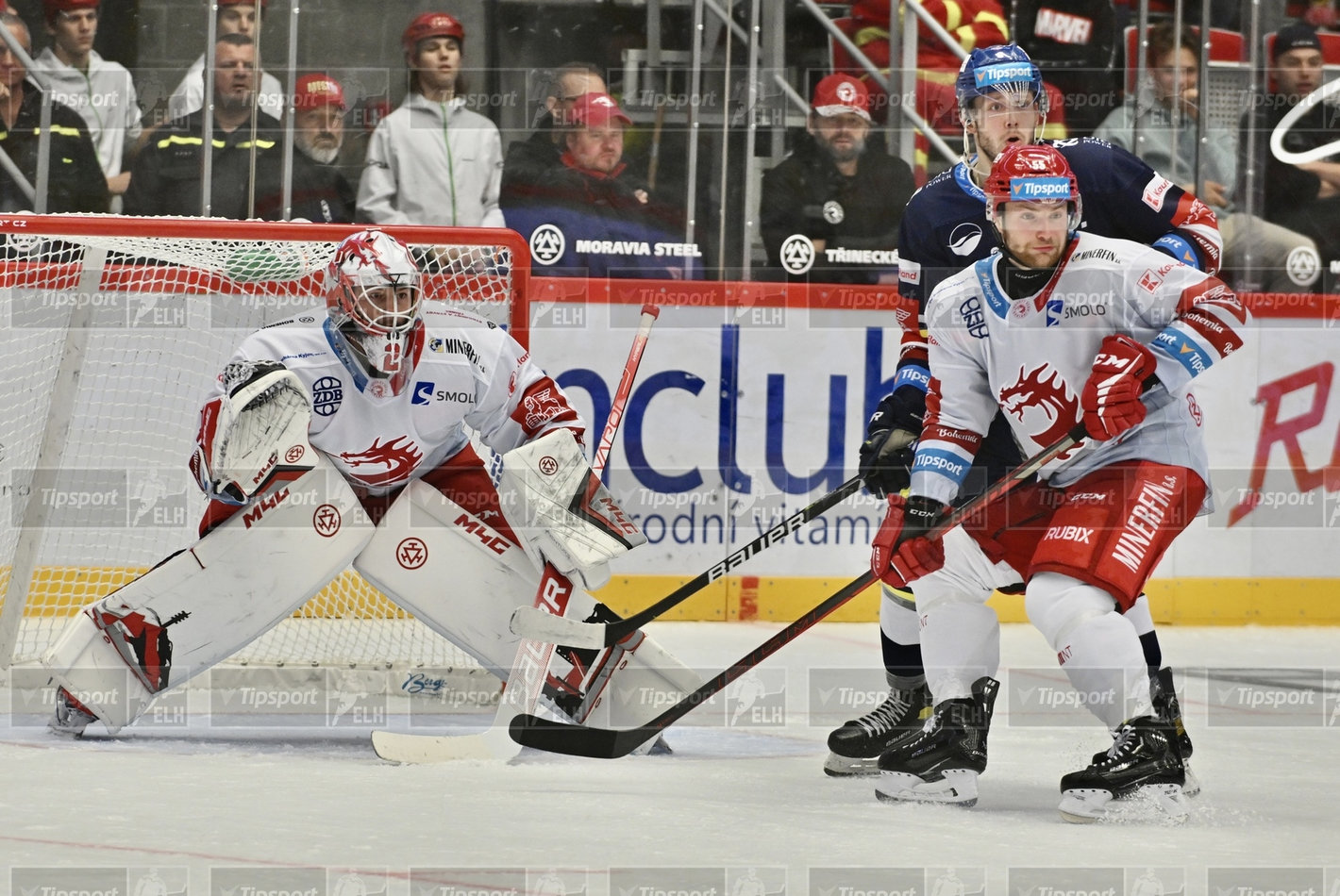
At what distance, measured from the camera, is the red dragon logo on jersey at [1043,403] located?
2.99 m

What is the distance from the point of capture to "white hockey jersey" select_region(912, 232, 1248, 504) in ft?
9.68

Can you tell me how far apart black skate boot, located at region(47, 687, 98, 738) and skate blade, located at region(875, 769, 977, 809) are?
5.10 feet

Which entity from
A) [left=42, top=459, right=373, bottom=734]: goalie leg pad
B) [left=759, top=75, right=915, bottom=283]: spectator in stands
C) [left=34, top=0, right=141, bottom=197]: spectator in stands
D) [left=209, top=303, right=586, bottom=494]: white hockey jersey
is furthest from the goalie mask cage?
[left=759, top=75, right=915, bottom=283]: spectator in stands

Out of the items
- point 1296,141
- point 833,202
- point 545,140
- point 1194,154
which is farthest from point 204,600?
point 1296,141

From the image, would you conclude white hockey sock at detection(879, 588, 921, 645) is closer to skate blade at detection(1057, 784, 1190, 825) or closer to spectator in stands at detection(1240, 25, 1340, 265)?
skate blade at detection(1057, 784, 1190, 825)

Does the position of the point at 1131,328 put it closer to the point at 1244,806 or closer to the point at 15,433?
the point at 1244,806

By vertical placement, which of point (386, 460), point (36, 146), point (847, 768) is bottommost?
point (847, 768)

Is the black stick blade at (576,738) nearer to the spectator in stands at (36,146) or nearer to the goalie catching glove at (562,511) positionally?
the goalie catching glove at (562,511)

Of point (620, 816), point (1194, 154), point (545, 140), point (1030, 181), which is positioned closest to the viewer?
point (620, 816)

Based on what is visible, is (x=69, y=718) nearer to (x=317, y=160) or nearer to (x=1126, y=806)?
(x=1126, y=806)

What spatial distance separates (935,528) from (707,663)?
159 cm

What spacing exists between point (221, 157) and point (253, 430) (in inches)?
87.2

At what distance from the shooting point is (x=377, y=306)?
336 centimetres

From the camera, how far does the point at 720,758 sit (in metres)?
3.46
